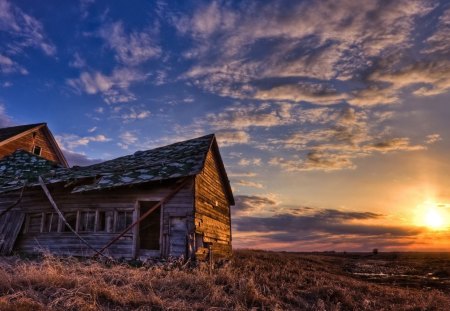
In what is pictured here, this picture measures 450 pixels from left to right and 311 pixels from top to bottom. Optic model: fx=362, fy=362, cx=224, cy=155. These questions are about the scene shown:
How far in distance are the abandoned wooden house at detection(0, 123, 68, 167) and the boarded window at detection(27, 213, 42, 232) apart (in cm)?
1012

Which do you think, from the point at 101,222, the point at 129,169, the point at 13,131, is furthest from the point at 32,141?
the point at 129,169

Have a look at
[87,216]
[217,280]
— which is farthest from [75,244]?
[217,280]

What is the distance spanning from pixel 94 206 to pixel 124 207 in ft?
5.63

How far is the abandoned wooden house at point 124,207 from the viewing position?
51.2 ft

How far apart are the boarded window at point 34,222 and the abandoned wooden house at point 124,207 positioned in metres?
0.05

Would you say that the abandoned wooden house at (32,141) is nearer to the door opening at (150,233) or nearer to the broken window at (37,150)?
the broken window at (37,150)

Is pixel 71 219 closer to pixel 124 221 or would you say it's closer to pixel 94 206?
pixel 94 206

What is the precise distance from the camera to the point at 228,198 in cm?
2408

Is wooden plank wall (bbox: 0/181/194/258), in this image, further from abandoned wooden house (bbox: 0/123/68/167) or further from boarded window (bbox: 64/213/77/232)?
abandoned wooden house (bbox: 0/123/68/167)

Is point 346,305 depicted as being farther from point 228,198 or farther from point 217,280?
point 228,198

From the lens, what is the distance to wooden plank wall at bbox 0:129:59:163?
88.2 ft

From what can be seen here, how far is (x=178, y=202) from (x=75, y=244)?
18.4 feet

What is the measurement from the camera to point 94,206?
1716 centimetres

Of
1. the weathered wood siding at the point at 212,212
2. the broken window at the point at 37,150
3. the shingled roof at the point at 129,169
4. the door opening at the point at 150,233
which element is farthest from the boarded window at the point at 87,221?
the broken window at the point at 37,150
